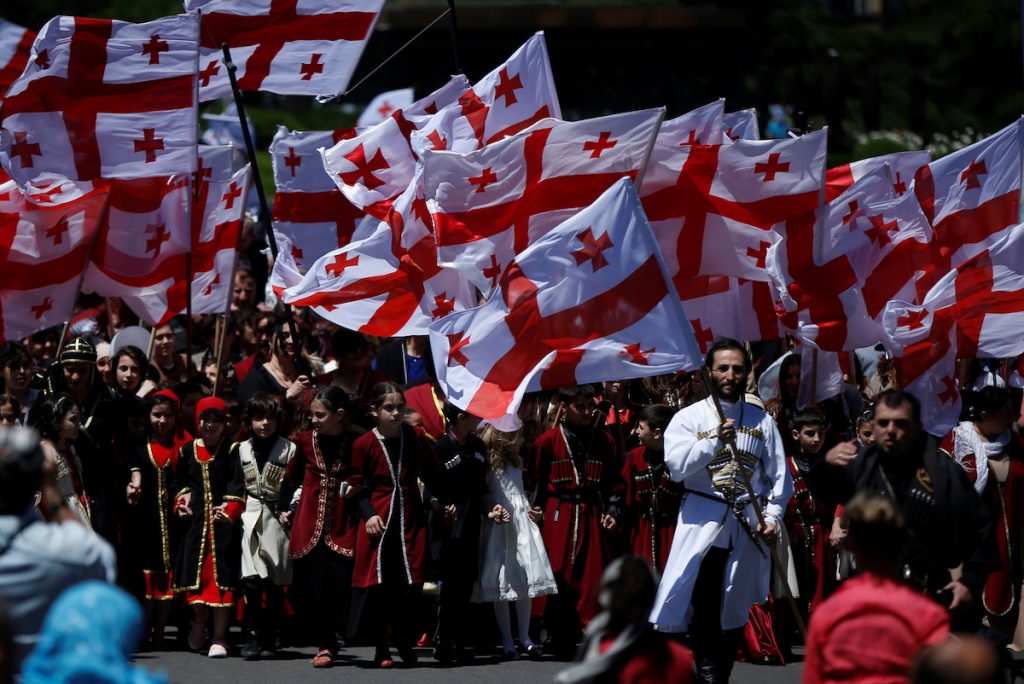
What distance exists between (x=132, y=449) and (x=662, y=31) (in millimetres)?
21735

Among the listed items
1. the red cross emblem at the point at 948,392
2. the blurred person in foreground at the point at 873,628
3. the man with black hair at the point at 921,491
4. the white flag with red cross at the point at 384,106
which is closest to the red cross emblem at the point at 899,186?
the red cross emblem at the point at 948,392

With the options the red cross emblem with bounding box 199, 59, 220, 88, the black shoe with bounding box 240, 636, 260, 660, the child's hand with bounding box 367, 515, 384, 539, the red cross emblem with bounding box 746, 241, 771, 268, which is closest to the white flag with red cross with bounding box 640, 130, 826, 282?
the red cross emblem with bounding box 746, 241, 771, 268

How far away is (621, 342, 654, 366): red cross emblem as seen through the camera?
9156 mm

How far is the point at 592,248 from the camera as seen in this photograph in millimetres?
9305

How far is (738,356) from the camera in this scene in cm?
912

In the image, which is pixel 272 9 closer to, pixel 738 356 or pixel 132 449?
pixel 132 449

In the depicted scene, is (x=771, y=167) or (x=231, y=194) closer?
(x=771, y=167)

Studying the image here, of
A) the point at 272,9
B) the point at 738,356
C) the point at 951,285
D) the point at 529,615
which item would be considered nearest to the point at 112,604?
the point at 738,356

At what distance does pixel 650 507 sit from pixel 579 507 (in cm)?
47

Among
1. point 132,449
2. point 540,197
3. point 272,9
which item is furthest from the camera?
point 272,9

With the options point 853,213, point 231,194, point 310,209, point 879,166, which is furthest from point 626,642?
point 310,209

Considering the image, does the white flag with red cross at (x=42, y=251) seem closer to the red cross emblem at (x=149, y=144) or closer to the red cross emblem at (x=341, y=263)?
the red cross emblem at (x=149, y=144)

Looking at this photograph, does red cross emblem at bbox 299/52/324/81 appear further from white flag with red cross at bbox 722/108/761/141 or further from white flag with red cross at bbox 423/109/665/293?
white flag with red cross at bbox 722/108/761/141

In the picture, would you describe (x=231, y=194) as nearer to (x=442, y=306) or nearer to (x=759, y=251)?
(x=442, y=306)
